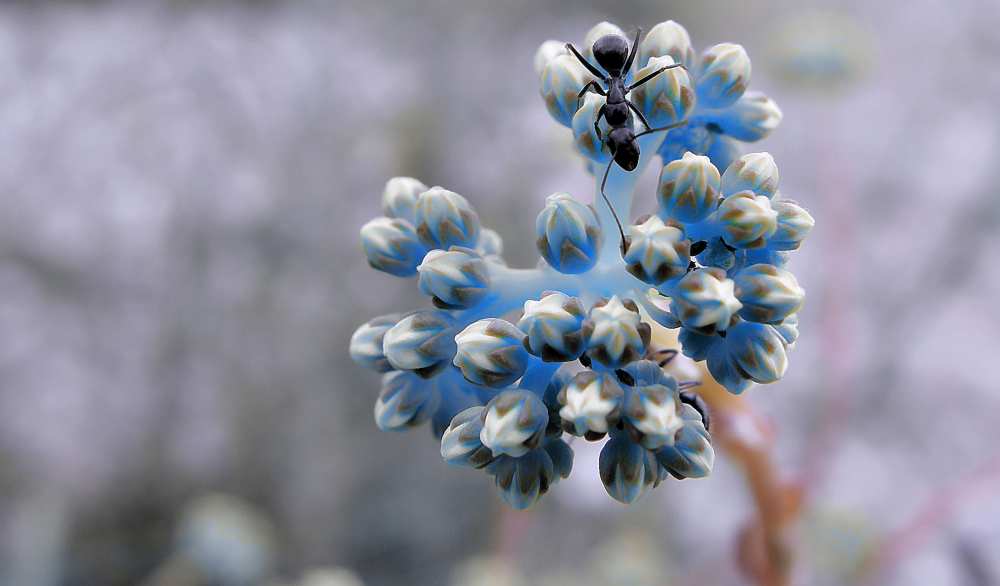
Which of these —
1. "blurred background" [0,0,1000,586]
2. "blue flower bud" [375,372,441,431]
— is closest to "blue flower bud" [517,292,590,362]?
"blue flower bud" [375,372,441,431]

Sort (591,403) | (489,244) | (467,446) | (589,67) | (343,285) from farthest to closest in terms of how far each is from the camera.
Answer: (343,285)
(489,244)
(589,67)
(467,446)
(591,403)

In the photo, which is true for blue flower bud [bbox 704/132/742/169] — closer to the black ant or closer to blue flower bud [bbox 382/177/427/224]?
the black ant

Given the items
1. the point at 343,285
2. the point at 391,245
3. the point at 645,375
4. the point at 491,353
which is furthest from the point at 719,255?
the point at 343,285

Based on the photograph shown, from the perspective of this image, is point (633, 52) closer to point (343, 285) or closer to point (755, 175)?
point (755, 175)

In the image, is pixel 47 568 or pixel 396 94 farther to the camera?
pixel 396 94

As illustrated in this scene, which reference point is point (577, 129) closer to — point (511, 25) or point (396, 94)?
point (396, 94)

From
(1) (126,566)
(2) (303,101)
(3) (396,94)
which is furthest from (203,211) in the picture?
(1) (126,566)
